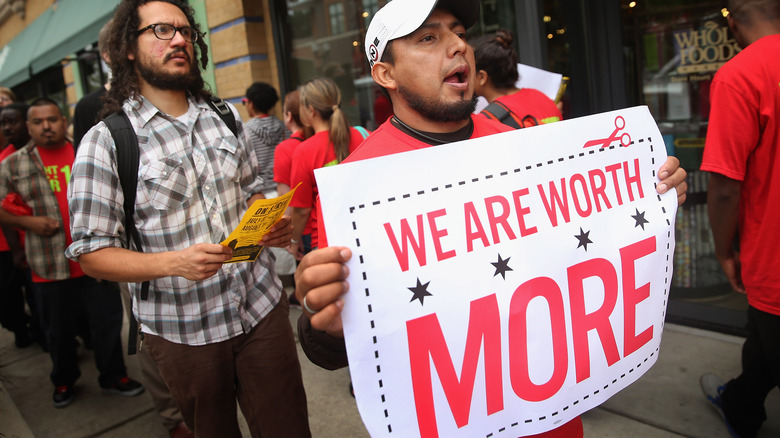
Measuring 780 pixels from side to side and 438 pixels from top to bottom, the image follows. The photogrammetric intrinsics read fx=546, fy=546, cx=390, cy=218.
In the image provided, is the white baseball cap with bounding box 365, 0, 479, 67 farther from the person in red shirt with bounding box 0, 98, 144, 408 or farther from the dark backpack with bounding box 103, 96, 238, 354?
the person in red shirt with bounding box 0, 98, 144, 408

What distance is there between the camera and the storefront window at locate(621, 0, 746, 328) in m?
4.02

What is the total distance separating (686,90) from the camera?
4184mm

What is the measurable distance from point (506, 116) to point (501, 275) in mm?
1768

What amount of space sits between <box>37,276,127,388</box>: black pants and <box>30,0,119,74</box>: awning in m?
4.59

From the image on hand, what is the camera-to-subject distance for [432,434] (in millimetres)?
1303

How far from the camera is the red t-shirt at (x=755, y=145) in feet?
6.90

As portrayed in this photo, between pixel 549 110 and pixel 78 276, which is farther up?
pixel 549 110

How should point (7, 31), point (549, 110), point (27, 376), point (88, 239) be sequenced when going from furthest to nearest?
1. point (7, 31)
2. point (27, 376)
3. point (549, 110)
4. point (88, 239)

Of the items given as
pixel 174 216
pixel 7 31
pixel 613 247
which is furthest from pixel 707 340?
pixel 7 31

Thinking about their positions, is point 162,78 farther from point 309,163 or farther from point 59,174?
point 59,174

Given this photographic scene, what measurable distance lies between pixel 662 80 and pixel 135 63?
383cm

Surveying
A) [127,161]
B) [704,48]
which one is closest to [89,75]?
[127,161]

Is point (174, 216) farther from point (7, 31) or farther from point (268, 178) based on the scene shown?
point (7, 31)

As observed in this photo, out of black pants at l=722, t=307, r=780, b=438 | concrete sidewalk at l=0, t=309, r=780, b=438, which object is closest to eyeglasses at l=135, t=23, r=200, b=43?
concrete sidewalk at l=0, t=309, r=780, b=438
